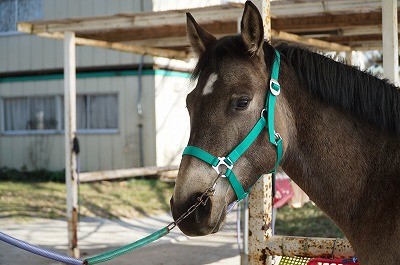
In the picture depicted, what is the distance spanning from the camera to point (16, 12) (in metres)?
16.6

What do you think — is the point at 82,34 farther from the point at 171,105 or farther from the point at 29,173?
the point at 29,173

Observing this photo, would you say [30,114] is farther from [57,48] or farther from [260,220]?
[260,220]

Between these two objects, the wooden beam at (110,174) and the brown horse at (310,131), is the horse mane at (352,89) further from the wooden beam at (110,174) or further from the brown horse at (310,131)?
the wooden beam at (110,174)

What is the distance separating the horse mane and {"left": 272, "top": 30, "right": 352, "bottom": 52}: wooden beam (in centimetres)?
342

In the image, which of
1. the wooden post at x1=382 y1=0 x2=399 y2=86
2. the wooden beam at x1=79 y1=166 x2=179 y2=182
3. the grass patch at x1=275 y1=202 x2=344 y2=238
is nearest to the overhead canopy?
the wooden post at x1=382 y1=0 x2=399 y2=86

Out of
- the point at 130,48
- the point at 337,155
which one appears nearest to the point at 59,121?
the point at 130,48

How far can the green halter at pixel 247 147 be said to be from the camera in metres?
2.52

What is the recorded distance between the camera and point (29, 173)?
15742 millimetres

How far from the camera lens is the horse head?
2.48 m

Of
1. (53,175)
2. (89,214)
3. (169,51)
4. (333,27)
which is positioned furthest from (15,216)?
(333,27)

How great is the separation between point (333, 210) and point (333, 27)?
14.5ft

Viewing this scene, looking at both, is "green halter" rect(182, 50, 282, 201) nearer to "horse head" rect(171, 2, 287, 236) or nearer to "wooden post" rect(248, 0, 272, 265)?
"horse head" rect(171, 2, 287, 236)

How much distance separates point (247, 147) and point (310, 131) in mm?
347

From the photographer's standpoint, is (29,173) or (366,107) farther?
(29,173)
